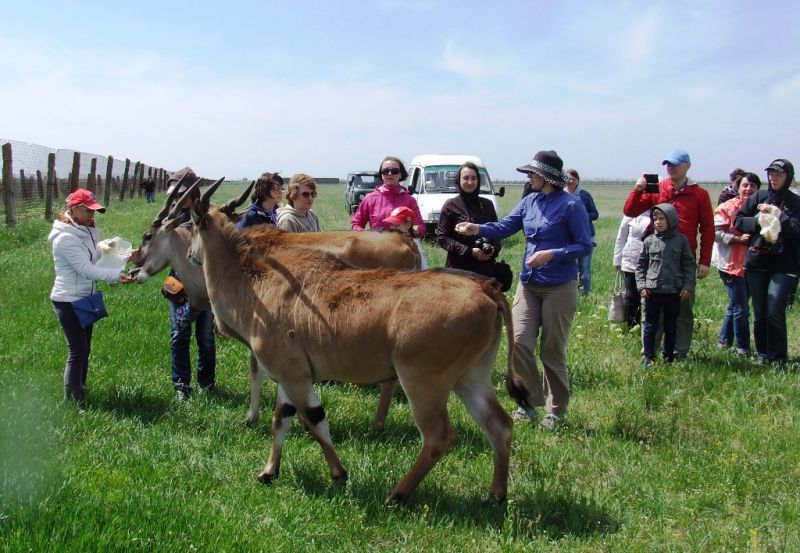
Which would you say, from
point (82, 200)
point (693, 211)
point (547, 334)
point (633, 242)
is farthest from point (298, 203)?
point (633, 242)

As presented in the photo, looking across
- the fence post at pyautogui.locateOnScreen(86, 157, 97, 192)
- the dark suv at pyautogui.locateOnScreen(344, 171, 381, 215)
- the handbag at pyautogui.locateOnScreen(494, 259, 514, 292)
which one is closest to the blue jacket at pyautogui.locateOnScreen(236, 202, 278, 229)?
the handbag at pyautogui.locateOnScreen(494, 259, 514, 292)

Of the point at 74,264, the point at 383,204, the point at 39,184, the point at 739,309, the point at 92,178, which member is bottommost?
the point at 739,309

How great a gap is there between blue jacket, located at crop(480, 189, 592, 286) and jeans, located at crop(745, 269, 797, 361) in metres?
3.16

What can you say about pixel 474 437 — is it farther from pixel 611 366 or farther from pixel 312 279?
pixel 611 366

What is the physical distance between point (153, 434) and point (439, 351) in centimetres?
263

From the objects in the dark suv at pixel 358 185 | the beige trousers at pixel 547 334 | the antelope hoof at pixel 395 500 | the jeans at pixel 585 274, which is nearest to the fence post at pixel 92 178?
Answer: the dark suv at pixel 358 185

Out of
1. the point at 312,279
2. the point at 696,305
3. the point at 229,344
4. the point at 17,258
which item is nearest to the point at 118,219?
the point at 17,258

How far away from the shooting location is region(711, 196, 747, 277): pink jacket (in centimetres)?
869

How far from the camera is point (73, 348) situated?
241 inches

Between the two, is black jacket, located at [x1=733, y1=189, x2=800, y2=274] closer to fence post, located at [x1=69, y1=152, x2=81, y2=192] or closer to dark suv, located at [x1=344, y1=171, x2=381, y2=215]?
fence post, located at [x1=69, y1=152, x2=81, y2=192]

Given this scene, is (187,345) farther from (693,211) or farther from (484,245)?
(693,211)

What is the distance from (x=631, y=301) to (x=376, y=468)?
18.5 ft

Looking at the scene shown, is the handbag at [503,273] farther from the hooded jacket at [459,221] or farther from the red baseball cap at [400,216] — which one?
the red baseball cap at [400,216]

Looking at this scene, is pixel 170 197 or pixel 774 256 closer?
pixel 170 197
